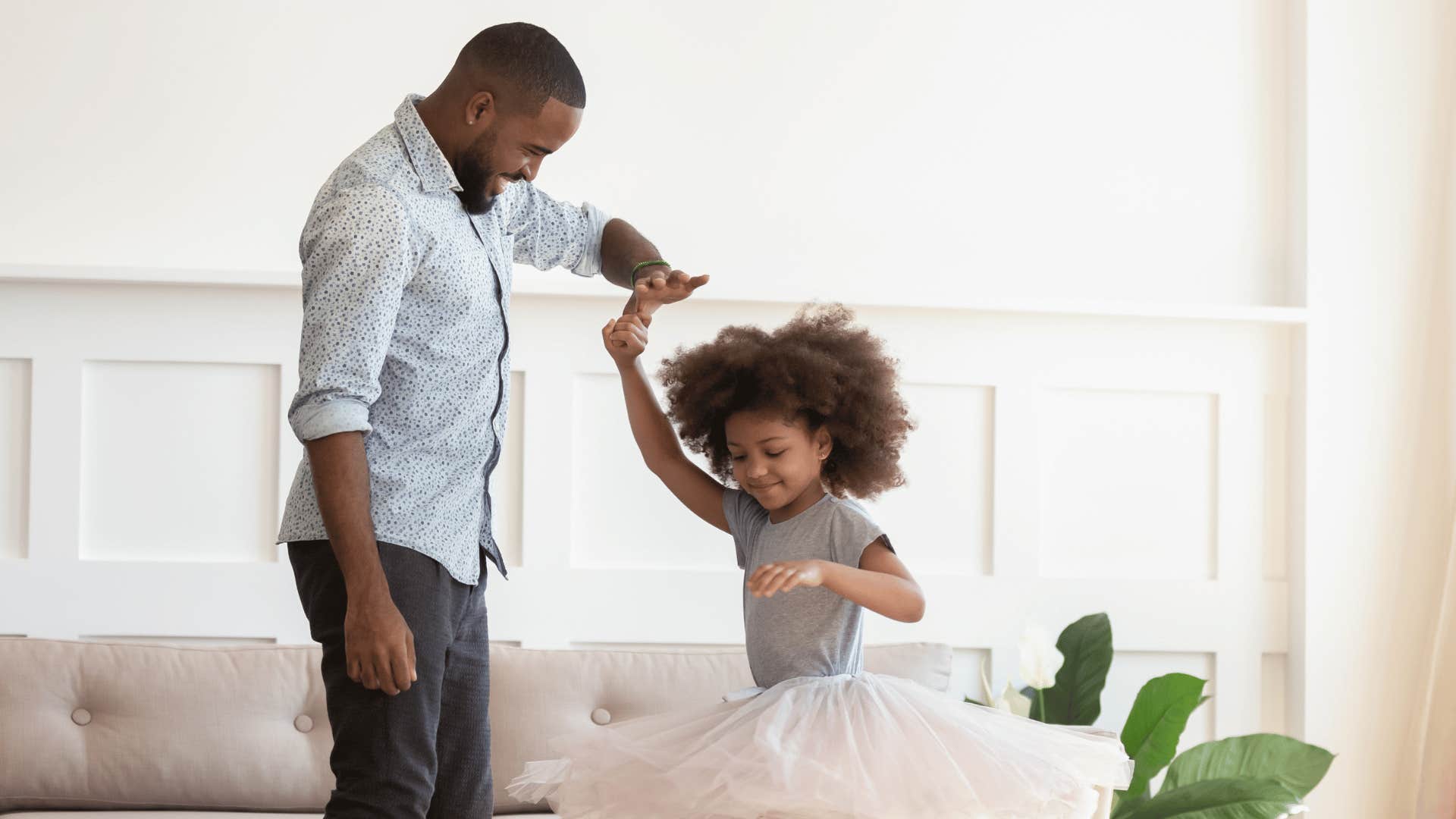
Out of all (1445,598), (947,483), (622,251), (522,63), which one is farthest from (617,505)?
(1445,598)

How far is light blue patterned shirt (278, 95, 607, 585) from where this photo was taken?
1249mm

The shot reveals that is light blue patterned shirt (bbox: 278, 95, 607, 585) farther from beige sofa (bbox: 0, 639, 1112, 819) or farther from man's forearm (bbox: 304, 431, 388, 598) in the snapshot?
beige sofa (bbox: 0, 639, 1112, 819)

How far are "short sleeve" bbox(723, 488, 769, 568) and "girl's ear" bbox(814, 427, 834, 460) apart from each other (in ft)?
0.39

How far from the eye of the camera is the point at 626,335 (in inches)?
60.2

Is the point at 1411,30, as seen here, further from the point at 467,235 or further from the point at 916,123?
the point at 467,235

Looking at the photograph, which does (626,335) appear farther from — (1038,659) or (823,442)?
(1038,659)

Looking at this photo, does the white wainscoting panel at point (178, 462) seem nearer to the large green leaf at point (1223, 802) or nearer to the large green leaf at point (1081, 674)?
the large green leaf at point (1081, 674)

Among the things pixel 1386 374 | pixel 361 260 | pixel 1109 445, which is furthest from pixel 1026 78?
pixel 361 260

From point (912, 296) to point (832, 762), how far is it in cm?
119

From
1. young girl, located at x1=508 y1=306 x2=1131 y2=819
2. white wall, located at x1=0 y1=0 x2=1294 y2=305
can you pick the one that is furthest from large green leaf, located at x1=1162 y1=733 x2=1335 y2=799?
white wall, located at x1=0 y1=0 x2=1294 y2=305

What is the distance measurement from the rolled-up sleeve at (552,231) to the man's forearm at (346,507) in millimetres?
486

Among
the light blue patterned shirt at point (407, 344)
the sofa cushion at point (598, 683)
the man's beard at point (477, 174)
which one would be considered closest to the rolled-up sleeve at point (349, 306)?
the light blue patterned shirt at point (407, 344)

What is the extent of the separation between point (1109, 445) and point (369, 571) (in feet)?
5.41

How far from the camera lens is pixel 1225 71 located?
2.49 m
